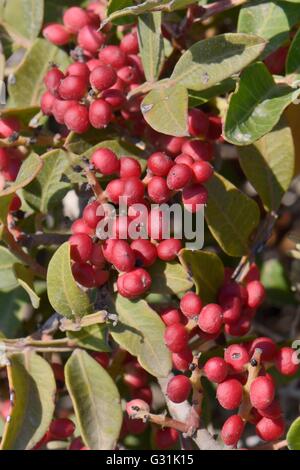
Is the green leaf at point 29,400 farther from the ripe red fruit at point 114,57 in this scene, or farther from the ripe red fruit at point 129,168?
the ripe red fruit at point 114,57

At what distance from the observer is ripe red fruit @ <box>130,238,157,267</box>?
4.52 ft

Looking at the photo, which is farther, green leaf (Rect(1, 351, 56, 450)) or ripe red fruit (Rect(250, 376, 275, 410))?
green leaf (Rect(1, 351, 56, 450))

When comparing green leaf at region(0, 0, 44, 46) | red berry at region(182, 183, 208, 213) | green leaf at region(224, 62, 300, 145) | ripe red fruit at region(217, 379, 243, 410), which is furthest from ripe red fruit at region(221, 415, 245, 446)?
green leaf at region(0, 0, 44, 46)

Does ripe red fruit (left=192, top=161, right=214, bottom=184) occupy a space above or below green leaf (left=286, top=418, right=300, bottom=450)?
above

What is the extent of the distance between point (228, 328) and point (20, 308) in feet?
1.70

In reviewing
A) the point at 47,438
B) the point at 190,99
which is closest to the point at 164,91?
the point at 190,99

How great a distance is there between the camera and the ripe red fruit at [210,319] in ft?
4.50

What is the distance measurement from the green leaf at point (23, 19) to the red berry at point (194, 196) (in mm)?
537

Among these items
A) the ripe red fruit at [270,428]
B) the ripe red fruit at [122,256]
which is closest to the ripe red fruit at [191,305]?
the ripe red fruit at [122,256]

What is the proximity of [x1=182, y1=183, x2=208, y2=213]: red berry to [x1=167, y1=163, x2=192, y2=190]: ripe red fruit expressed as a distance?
33 mm

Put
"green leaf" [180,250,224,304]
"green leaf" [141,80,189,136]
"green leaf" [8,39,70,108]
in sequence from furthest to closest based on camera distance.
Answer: "green leaf" [8,39,70,108] < "green leaf" [180,250,224,304] < "green leaf" [141,80,189,136]

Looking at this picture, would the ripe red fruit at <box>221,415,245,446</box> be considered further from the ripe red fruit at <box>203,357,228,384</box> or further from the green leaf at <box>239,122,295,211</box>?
the green leaf at <box>239,122,295,211</box>

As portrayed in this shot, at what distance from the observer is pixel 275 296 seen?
2.03 metres

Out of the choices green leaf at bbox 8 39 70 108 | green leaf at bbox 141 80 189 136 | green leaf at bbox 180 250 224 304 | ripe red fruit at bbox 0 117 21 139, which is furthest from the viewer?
green leaf at bbox 8 39 70 108
